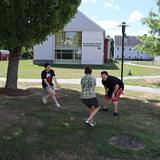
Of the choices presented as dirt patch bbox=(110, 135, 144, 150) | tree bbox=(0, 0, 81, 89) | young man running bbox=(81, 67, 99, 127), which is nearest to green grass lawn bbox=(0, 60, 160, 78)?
tree bbox=(0, 0, 81, 89)

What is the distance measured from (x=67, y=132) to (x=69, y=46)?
163 ft

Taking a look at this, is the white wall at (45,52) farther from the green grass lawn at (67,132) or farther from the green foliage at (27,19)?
the green grass lawn at (67,132)

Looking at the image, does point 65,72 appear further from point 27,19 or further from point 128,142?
point 128,142

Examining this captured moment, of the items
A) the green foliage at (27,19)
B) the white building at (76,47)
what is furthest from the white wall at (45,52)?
the green foliage at (27,19)

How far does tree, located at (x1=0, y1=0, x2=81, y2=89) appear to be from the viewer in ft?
54.8

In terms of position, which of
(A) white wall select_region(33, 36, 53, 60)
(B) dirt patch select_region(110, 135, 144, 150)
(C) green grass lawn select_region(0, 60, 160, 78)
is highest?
(A) white wall select_region(33, 36, 53, 60)

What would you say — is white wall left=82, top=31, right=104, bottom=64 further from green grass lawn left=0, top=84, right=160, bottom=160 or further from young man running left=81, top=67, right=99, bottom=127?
young man running left=81, top=67, right=99, bottom=127

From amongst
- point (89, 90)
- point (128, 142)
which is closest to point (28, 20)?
point (89, 90)

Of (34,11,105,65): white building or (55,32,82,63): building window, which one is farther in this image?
(55,32,82,63): building window

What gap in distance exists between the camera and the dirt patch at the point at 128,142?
10.4 m

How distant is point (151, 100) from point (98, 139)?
8.76 meters

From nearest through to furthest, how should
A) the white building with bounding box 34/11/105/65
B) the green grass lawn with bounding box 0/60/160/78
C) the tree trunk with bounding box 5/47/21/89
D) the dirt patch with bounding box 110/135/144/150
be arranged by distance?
the dirt patch with bounding box 110/135/144/150 → the tree trunk with bounding box 5/47/21/89 → the green grass lawn with bounding box 0/60/160/78 → the white building with bounding box 34/11/105/65

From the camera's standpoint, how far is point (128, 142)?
1075cm

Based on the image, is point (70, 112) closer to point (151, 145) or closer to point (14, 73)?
point (151, 145)
